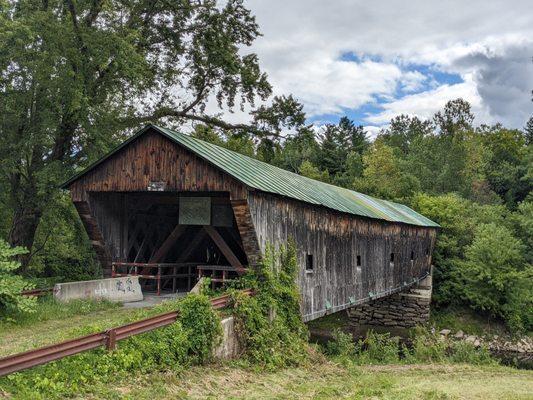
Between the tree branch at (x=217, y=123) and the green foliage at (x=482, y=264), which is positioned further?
the green foliage at (x=482, y=264)

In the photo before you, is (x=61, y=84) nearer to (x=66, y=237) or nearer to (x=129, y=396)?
(x=66, y=237)

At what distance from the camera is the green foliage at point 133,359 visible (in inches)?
255

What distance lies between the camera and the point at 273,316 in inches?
497

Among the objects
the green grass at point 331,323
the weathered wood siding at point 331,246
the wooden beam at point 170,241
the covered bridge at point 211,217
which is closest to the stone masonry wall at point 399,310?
the green grass at point 331,323

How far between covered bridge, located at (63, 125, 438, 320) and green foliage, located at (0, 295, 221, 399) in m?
3.09

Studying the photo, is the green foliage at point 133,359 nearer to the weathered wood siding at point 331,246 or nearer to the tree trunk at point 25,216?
the weathered wood siding at point 331,246

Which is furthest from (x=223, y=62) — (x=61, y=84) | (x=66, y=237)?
(x=66, y=237)

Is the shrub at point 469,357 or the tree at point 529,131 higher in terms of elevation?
the tree at point 529,131

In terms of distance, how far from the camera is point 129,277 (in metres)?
14.7

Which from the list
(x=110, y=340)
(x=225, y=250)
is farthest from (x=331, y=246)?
(x=110, y=340)

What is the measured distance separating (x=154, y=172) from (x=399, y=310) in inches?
840

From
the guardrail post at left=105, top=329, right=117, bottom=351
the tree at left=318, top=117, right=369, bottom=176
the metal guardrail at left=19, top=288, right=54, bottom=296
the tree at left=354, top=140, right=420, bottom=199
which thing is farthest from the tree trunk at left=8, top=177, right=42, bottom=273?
the tree at left=318, top=117, right=369, bottom=176

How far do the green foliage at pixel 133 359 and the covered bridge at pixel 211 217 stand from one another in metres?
3.09

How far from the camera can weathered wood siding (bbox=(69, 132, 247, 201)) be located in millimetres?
12672
